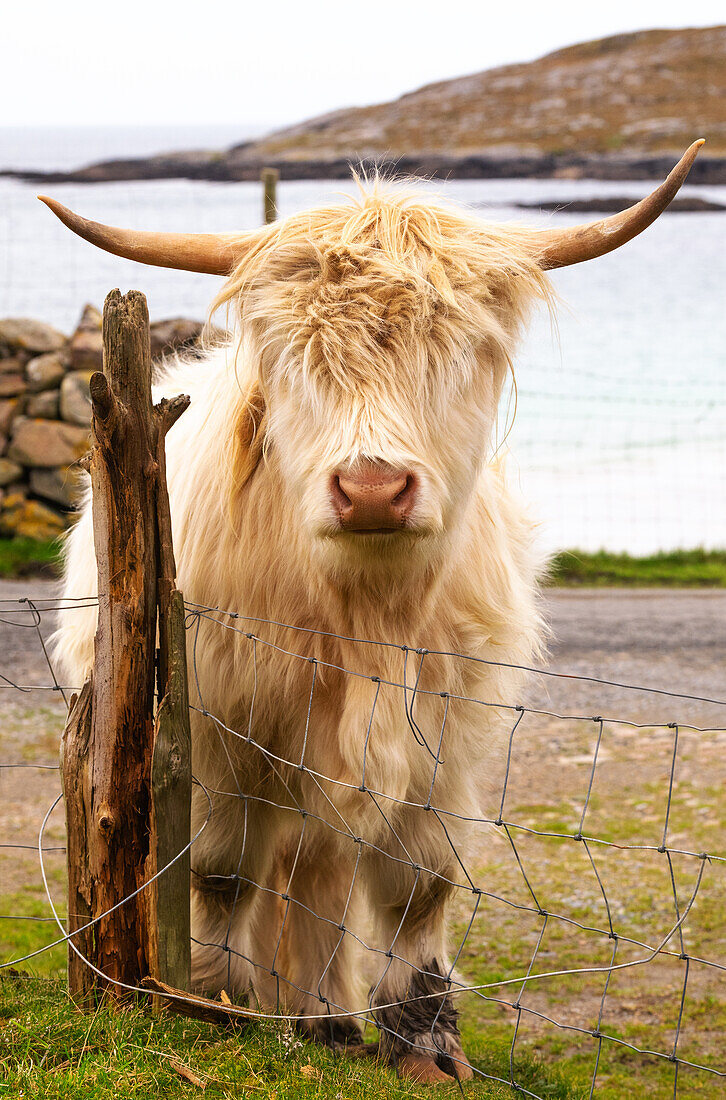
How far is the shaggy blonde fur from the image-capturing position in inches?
91.9

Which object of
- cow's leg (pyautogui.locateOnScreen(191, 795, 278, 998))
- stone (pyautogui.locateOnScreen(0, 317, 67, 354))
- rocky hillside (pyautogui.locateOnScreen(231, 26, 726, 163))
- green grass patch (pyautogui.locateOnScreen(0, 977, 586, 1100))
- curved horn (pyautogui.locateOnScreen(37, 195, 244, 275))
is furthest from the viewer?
rocky hillside (pyautogui.locateOnScreen(231, 26, 726, 163))

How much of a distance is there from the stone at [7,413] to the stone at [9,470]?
0.94 feet

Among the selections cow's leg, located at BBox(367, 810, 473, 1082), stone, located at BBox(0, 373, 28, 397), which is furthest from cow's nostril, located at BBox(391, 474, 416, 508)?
stone, located at BBox(0, 373, 28, 397)

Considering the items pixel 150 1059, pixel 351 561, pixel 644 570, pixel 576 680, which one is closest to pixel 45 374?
pixel 576 680

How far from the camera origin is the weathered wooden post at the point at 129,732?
7.16ft

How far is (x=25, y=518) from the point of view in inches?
382

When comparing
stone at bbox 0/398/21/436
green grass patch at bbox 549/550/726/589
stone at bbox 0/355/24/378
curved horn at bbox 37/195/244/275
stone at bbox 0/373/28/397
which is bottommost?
green grass patch at bbox 549/550/726/589

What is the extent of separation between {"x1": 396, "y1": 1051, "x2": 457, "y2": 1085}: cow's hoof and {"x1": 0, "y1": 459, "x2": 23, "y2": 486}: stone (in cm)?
766

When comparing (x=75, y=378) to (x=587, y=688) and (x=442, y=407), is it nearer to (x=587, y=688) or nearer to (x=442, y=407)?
(x=587, y=688)

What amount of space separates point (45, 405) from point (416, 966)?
765cm

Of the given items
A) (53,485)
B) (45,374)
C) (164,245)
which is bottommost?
(53,485)

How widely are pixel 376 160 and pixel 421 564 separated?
1.23 meters

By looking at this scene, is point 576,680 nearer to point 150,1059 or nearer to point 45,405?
point 45,405

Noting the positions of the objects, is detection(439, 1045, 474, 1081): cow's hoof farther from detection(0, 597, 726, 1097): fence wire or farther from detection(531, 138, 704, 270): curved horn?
detection(531, 138, 704, 270): curved horn
